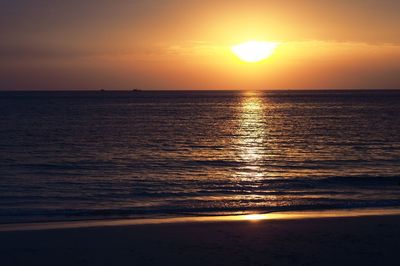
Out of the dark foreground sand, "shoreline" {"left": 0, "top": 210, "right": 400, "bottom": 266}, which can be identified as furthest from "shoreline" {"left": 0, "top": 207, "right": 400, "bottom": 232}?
the dark foreground sand

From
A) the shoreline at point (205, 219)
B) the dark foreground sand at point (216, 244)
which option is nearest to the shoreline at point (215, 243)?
the dark foreground sand at point (216, 244)

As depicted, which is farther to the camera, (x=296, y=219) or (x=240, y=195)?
(x=240, y=195)

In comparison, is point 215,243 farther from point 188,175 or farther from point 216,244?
point 188,175

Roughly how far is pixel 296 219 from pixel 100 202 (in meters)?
6.96

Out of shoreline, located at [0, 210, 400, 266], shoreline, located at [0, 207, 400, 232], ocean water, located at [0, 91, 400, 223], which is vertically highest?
shoreline, located at [0, 210, 400, 266]

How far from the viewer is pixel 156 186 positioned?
69.2 ft

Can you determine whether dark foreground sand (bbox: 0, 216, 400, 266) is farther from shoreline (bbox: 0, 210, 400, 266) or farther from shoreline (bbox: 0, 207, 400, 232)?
shoreline (bbox: 0, 207, 400, 232)

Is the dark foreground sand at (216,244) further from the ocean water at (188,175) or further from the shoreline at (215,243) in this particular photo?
the ocean water at (188,175)

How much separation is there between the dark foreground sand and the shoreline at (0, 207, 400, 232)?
2.18 feet

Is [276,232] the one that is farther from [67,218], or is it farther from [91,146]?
[91,146]

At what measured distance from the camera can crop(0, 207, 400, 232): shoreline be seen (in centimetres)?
1359

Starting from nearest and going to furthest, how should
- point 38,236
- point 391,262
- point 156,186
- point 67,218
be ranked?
point 391,262 < point 38,236 < point 67,218 < point 156,186

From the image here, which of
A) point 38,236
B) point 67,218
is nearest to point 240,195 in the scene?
point 67,218

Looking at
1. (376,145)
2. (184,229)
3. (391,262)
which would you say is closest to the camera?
(391,262)
